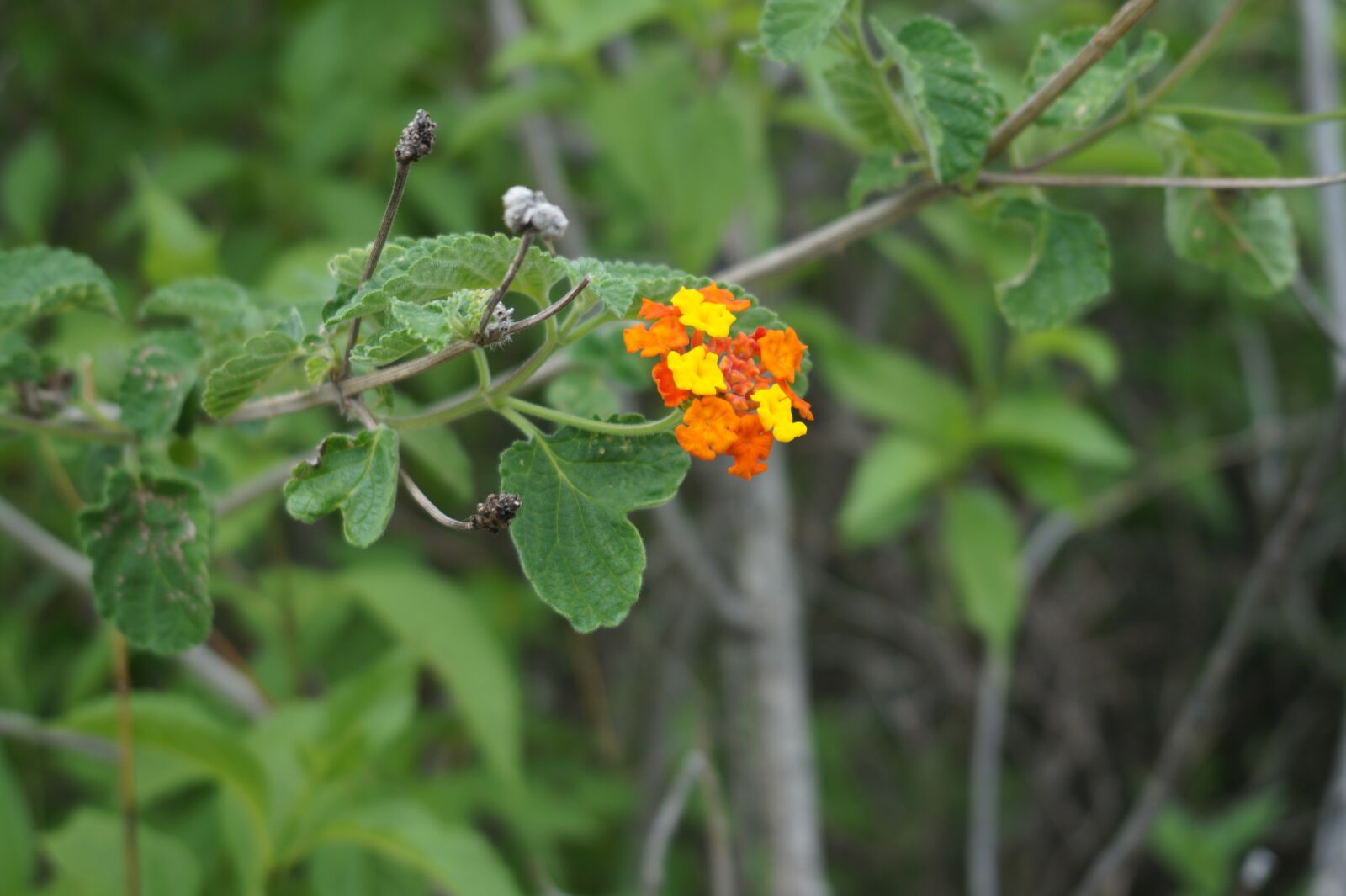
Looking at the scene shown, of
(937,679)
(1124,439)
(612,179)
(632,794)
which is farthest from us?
(1124,439)

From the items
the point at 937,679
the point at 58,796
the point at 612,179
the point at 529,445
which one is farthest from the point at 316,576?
the point at 937,679

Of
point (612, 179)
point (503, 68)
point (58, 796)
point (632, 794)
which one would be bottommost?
point (632, 794)

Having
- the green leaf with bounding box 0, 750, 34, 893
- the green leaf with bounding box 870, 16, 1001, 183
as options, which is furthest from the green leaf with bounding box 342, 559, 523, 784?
the green leaf with bounding box 870, 16, 1001, 183

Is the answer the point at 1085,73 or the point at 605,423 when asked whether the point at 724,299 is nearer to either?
the point at 605,423

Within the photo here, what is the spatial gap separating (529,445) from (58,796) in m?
1.83

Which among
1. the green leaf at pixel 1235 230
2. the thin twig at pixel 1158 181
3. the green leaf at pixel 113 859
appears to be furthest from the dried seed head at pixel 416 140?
the green leaf at pixel 113 859

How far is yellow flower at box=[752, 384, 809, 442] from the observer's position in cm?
67

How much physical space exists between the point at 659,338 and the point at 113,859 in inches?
44.7

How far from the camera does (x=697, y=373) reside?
2.18 feet

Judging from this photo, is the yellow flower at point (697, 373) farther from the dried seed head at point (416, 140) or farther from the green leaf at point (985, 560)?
the green leaf at point (985, 560)

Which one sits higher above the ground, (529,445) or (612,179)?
(612,179)

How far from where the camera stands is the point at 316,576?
1929 mm

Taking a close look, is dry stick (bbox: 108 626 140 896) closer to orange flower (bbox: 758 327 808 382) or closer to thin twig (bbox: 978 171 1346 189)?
orange flower (bbox: 758 327 808 382)

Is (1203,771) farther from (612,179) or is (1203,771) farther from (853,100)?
(853,100)
